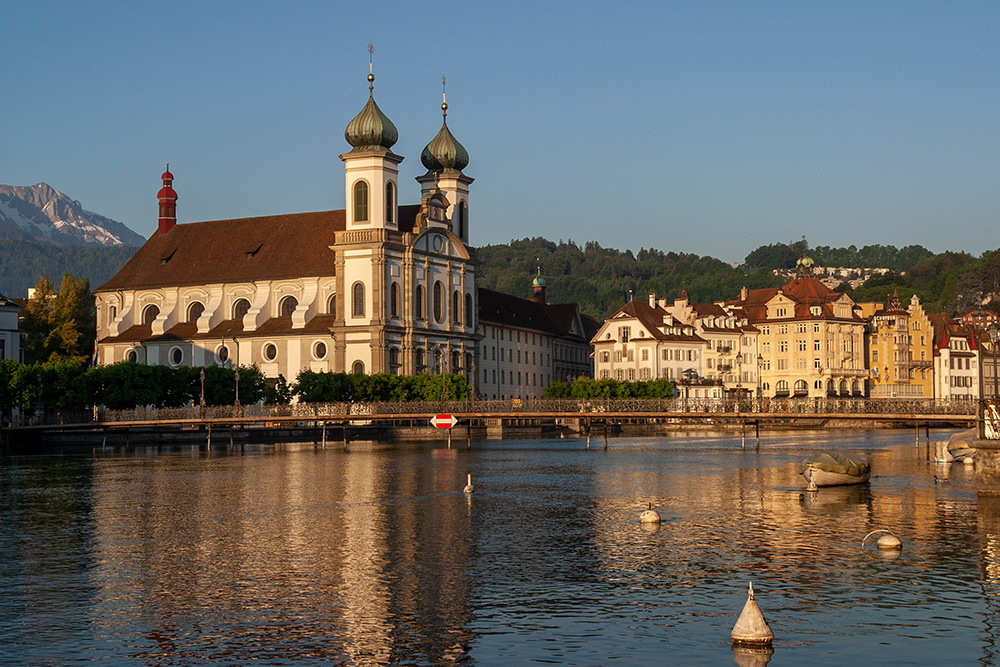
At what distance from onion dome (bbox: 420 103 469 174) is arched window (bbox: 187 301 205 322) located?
2912cm

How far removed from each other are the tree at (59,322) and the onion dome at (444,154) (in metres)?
43.9

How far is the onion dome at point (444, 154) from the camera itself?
5940 inches

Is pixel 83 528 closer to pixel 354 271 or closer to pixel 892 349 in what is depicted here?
pixel 354 271

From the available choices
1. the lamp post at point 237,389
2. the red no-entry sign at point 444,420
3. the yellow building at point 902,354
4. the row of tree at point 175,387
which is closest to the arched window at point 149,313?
the row of tree at point 175,387

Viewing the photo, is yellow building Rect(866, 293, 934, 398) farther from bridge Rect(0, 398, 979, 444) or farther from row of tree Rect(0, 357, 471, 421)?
bridge Rect(0, 398, 979, 444)

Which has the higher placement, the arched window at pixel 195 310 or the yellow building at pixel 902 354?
the arched window at pixel 195 310

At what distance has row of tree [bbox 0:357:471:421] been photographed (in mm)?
106250

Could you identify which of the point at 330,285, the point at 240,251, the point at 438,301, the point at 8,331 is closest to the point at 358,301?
the point at 330,285

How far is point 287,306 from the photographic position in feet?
467

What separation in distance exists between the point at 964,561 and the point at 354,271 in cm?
10462

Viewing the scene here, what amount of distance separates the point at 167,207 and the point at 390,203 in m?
37.3

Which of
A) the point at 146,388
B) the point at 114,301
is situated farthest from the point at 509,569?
the point at 114,301

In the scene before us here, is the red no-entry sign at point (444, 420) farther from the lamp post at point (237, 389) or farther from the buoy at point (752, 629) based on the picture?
the buoy at point (752, 629)

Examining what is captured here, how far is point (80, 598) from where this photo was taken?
29.3 m
